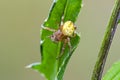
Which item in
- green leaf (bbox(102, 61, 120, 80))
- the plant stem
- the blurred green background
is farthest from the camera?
the blurred green background

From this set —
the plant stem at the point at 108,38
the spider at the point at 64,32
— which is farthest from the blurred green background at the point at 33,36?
the plant stem at the point at 108,38

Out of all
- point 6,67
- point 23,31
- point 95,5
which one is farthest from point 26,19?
point 95,5

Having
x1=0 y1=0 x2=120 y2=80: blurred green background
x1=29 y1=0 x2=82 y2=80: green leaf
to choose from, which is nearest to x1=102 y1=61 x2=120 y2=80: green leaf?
x1=29 y1=0 x2=82 y2=80: green leaf

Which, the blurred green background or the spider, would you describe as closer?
the spider

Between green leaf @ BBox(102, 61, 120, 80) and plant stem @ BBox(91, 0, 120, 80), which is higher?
plant stem @ BBox(91, 0, 120, 80)

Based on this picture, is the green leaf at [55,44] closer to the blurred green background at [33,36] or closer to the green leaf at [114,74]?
the green leaf at [114,74]

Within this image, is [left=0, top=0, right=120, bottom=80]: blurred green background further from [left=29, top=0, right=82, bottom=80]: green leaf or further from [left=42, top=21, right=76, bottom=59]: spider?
[left=29, top=0, right=82, bottom=80]: green leaf
